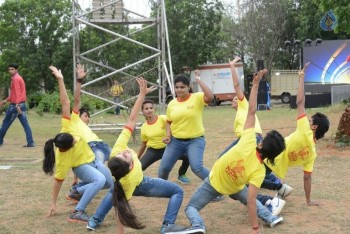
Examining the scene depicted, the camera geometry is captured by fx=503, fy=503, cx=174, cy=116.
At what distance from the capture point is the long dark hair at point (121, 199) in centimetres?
438

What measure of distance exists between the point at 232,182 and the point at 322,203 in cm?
184

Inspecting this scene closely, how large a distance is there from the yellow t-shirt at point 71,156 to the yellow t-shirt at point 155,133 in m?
1.37

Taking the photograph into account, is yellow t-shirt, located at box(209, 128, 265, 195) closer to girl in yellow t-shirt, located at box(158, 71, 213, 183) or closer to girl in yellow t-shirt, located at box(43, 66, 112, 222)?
girl in yellow t-shirt, located at box(158, 71, 213, 183)

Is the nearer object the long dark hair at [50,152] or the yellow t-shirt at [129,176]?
the yellow t-shirt at [129,176]

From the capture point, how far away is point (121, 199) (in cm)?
446

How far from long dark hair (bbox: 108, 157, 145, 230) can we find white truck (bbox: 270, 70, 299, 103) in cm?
2804

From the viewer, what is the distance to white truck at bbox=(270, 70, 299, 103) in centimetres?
3161

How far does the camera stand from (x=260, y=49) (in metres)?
38.5

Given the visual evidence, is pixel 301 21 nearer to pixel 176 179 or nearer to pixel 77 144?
pixel 176 179

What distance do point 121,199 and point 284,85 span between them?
28.6 m

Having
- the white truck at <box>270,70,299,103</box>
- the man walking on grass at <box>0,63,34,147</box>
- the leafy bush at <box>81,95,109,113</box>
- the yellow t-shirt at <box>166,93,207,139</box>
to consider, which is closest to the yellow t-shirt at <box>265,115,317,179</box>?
the yellow t-shirt at <box>166,93,207,139</box>

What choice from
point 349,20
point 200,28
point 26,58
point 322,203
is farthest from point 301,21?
point 322,203

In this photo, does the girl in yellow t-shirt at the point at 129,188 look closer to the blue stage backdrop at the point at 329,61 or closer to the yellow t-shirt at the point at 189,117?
the yellow t-shirt at the point at 189,117

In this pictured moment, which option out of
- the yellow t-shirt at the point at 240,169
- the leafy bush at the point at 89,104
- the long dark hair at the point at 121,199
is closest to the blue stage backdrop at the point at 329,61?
the leafy bush at the point at 89,104
